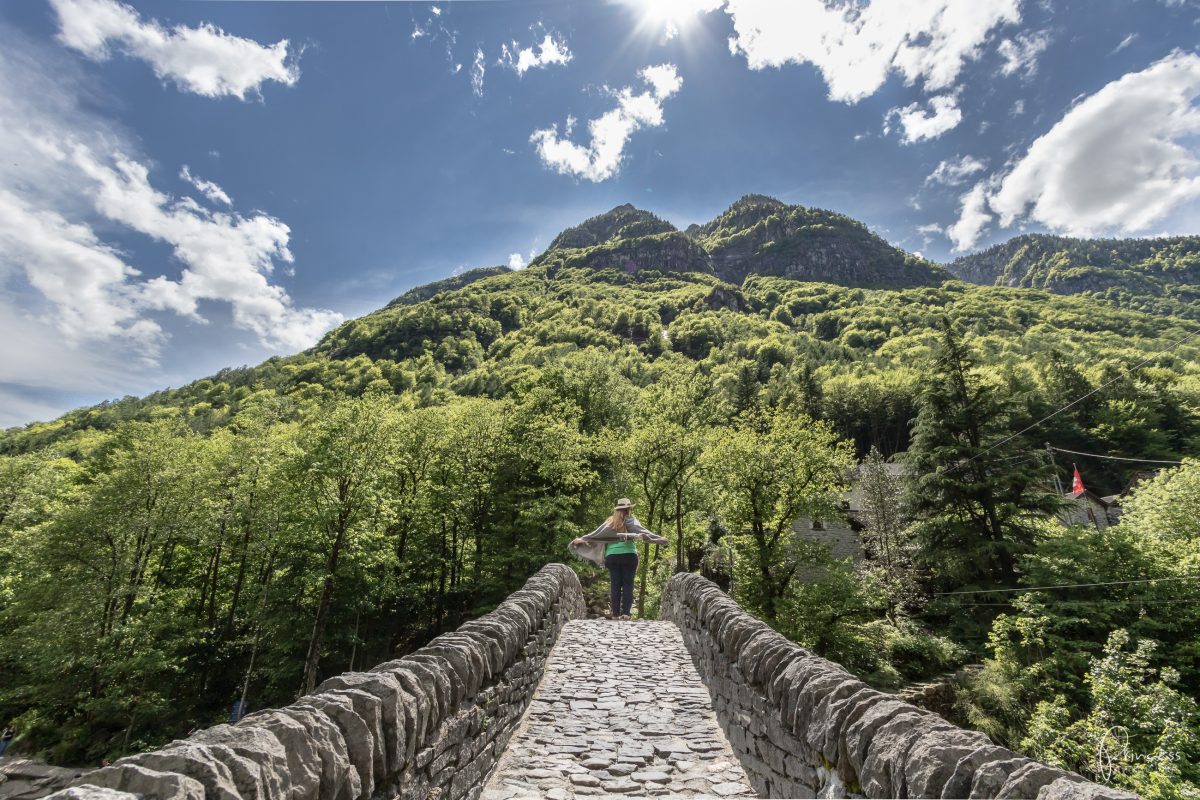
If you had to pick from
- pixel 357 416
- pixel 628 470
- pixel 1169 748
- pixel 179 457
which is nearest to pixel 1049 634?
pixel 1169 748

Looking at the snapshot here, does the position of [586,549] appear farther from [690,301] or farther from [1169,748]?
[690,301]

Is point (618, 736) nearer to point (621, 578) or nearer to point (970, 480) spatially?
point (621, 578)

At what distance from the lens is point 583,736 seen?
586cm

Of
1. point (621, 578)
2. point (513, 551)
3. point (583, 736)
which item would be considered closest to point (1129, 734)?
point (621, 578)

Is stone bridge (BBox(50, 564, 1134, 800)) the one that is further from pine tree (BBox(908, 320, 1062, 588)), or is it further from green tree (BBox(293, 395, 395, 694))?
pine tree (BBox(908, 320, 1062, 588))

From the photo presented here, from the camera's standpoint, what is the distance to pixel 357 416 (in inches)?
970

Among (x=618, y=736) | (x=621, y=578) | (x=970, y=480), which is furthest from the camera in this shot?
(x=970, y=480)

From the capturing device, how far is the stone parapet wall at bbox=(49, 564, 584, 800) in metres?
1.98

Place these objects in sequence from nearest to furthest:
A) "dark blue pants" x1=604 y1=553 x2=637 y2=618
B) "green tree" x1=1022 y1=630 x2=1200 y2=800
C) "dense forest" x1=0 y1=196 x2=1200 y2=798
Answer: "green tree" x1=1022 y1=630 x2=1200 y2=800 < "dark blue pants" x1=604 y1=553 x2=637 y2=618 < "dense forest" x1=0 y1=196 x2=1200 y2=798

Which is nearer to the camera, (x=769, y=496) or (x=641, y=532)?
(x=641, y=532)

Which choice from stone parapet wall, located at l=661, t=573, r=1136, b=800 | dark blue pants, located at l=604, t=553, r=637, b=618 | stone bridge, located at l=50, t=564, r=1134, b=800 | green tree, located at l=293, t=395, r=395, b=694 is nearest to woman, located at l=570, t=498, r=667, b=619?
dark blue pants, located at l=604, t=553, r=637, b=618

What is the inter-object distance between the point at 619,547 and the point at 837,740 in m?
7.64

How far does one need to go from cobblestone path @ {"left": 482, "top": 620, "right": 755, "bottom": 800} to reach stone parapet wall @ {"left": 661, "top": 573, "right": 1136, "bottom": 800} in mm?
→ 377

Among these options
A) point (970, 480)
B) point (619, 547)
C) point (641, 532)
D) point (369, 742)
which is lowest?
point (369, 742)
